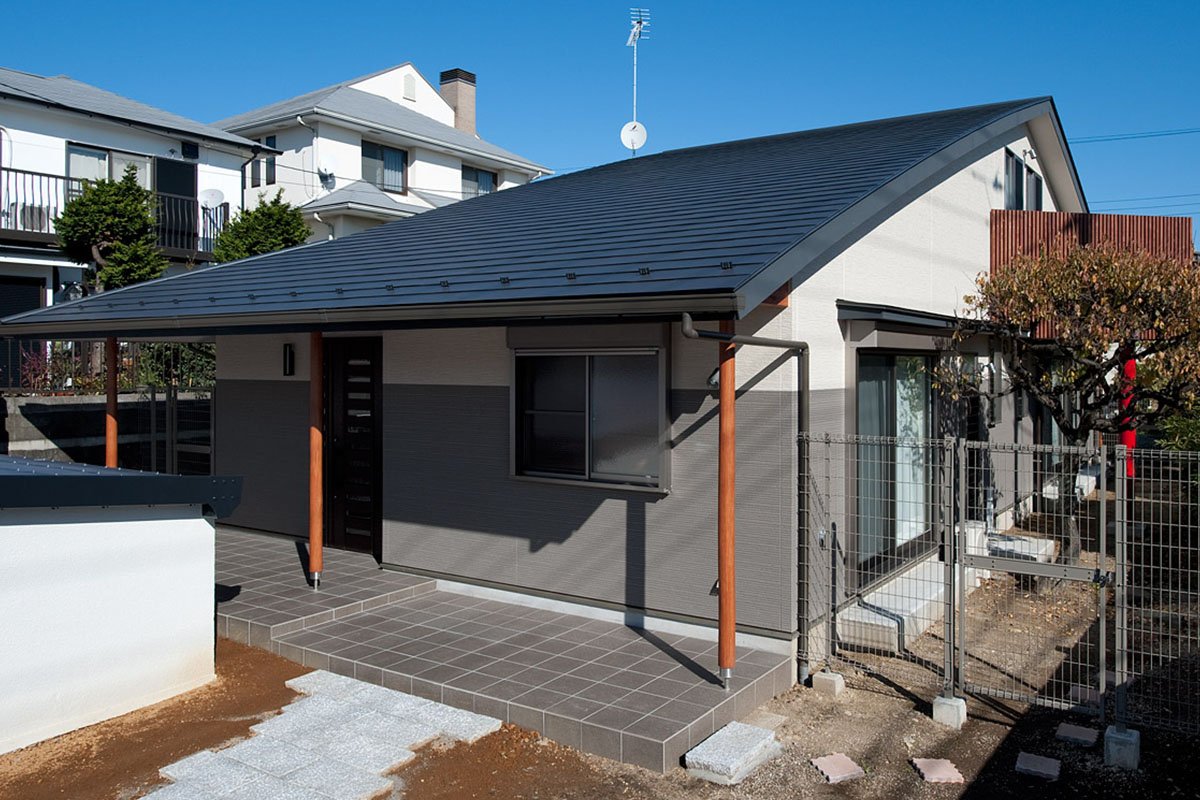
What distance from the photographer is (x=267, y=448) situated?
944 cm

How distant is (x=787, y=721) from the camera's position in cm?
531

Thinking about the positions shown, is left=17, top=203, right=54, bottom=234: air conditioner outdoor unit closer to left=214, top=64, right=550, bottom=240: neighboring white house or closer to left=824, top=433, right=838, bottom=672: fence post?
left=214, top=64, right=550, bottom=240: neighboring white house

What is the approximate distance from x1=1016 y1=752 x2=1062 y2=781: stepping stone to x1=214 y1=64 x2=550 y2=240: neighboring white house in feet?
61.4

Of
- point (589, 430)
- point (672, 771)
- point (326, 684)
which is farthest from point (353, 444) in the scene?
point (672, 771)

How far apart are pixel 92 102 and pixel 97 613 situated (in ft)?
59.0

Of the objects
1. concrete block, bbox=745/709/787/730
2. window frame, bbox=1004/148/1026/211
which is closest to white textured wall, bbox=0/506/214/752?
concrete block, bbox=745/709/787/730

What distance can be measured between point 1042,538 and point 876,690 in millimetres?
4722

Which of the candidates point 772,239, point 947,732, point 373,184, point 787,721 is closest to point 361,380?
point 772,239

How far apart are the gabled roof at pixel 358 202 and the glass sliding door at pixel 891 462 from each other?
15.4 m

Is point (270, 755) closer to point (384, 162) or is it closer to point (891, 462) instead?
point (891, 462)

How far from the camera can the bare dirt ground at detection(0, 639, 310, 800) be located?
4.30m

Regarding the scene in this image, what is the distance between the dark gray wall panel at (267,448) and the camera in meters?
9.20

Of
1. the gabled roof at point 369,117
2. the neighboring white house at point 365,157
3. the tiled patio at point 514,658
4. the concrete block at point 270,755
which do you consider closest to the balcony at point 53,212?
the neighboring white house at point 365,157

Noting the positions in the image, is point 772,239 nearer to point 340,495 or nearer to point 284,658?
point 284,658
